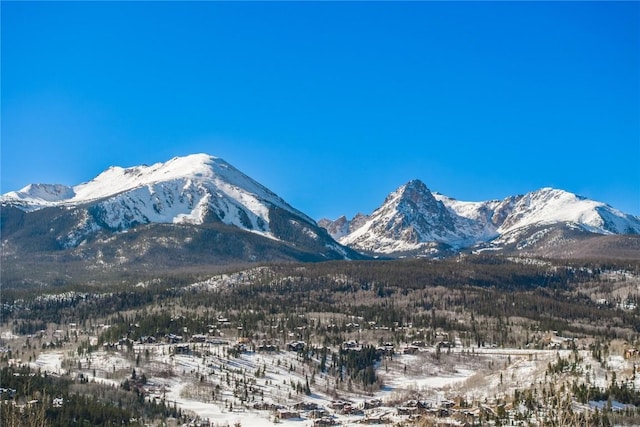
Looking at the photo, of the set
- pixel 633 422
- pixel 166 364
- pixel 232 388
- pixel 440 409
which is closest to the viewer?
pixel 633 422

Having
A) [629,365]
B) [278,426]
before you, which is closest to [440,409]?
[278,426]

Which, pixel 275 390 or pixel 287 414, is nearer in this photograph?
pixel 287 414

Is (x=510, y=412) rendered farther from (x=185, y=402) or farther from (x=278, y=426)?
(x=185, y=402)

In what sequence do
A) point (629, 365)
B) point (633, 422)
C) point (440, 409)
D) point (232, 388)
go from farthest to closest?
point (232, 388), point (629, 365), point (440, 409), point (633, 422)

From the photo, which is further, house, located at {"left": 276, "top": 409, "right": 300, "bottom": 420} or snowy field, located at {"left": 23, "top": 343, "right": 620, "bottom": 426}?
snowy field, located at {"left": 23, "top": 343, "right": 620, "bottom": 426}

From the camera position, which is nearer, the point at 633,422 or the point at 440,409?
the point at 633,422

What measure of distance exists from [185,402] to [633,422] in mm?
87609

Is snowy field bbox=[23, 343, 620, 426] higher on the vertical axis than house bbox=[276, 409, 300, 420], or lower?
higher

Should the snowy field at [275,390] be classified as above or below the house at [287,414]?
above

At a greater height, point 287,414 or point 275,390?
point 275,390

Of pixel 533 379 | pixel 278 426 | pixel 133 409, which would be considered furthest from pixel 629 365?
pixel 133 409

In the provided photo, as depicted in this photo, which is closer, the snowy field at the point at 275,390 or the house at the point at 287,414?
the house at the point at 287,414

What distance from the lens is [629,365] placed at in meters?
171

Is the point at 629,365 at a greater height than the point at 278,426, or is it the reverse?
the point at 629,365
